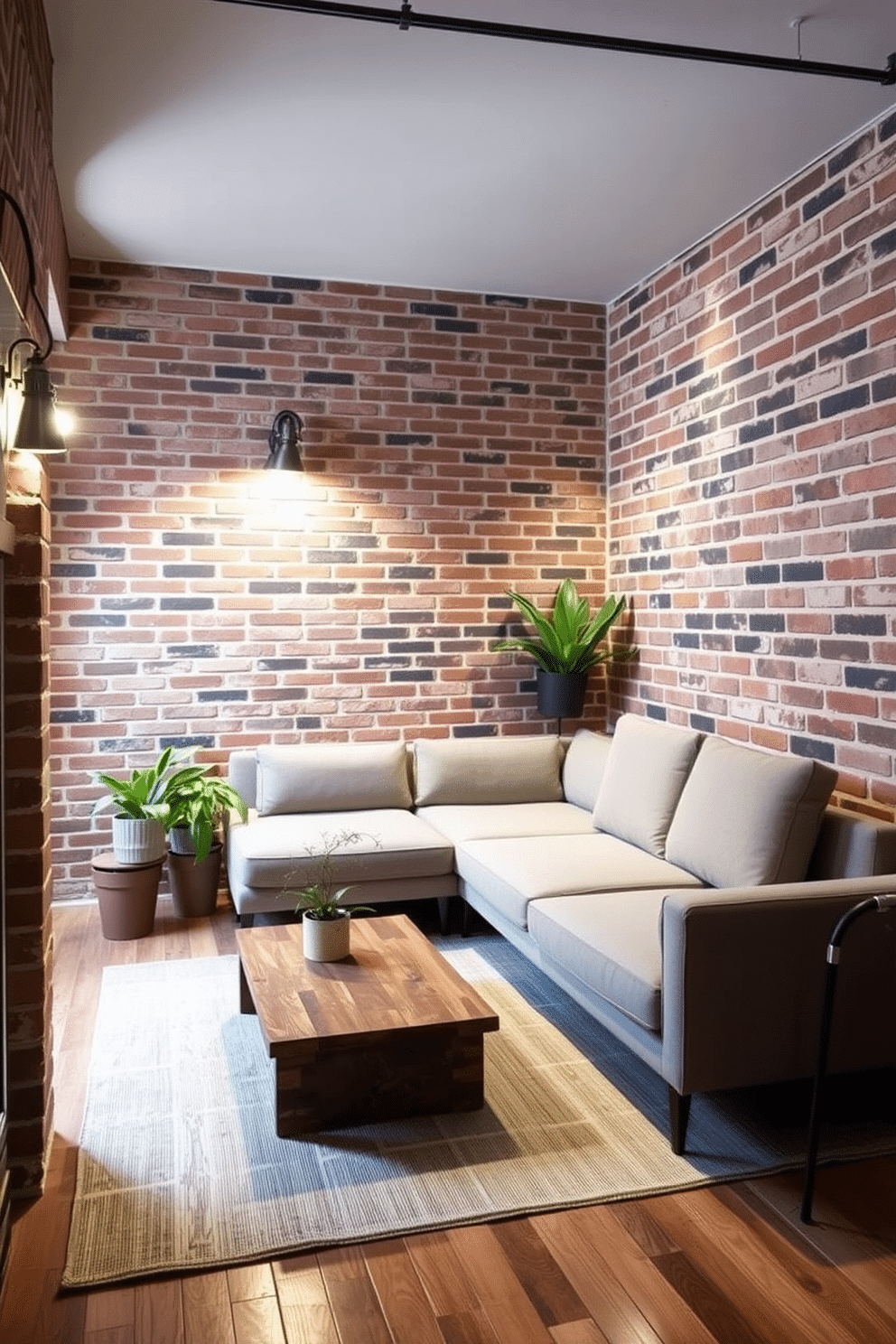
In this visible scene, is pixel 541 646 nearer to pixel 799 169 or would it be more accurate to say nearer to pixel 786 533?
pixel 786 533

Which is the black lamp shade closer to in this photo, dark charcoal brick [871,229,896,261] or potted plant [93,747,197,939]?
potted plant [93,747,197,939]

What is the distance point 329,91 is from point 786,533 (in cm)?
198

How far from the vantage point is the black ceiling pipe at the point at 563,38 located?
2.25m

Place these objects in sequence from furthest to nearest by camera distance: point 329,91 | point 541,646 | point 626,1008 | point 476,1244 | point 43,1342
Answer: point 541,646, point 329,91, point 626,1008, point 476,1244, point 43,1342

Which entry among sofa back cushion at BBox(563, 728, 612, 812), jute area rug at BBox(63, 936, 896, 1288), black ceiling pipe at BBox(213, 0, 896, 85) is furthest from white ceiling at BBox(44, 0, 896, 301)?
jute area rug at BBox(63, 936, 896, 1288)

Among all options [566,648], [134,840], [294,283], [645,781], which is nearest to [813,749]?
[645,781]

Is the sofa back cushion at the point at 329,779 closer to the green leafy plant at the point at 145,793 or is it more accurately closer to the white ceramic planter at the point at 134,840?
the green leafy plant at the point at 145,793

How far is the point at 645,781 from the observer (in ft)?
12.5

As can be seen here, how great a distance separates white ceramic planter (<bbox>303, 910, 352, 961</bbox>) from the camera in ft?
9.56

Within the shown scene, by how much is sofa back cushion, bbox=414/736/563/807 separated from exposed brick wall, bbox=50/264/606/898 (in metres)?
0.33

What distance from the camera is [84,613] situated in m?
4.44

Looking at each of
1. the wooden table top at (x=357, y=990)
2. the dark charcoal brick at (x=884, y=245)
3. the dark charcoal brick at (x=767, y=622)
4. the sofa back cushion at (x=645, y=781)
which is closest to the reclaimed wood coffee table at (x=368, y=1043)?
the wooden table top at (x=357, y=990)

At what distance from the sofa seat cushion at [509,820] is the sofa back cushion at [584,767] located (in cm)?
6

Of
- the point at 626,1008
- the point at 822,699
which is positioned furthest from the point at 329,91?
the point at 626,1008
